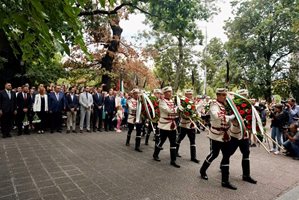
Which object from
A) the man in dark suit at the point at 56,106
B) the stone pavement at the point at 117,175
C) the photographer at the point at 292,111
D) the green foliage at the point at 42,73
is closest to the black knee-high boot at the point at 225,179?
the stone pavement at the point at 117,175

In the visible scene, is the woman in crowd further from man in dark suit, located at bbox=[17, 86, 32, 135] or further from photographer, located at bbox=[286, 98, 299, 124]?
photographer, located at bbox=[286, 98, 299, 124]

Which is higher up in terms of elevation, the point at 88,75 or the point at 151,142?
the point at 88,75

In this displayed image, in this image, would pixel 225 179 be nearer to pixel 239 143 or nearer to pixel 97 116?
pixel 239 143

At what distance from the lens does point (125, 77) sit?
19969mm

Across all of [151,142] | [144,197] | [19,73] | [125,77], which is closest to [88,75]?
[125,77]

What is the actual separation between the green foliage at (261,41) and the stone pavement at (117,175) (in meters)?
20.7

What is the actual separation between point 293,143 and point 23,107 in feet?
33.4

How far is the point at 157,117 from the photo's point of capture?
812 cm

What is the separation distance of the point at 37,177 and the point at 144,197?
7.66ft

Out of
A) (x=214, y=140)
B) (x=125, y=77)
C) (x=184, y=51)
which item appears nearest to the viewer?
(x=214, y=140)

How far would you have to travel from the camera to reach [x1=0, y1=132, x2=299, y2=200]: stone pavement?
4.65 meters

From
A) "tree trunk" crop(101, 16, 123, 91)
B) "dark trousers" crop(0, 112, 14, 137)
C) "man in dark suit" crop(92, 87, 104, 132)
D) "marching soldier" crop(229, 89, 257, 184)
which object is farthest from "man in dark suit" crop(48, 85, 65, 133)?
"marching soldier" crop(229, 89, 257, 184)

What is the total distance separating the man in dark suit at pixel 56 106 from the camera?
11227mm

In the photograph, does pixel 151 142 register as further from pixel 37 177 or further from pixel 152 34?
pixel 152 34
